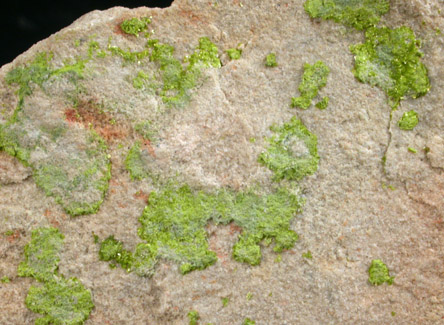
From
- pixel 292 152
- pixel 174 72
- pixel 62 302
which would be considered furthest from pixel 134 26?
pixel 62 302

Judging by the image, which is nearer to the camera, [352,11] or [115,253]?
[115,253]

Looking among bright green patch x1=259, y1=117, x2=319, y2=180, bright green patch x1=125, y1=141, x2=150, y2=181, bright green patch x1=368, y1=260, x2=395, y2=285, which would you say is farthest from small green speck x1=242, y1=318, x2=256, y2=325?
bright green patch x1=125, y1=141, x2=150, y2=181

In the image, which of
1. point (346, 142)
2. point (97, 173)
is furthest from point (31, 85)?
point (346, 142)

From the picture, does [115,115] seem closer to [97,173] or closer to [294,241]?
[97,173]

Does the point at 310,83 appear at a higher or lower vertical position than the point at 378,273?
higher

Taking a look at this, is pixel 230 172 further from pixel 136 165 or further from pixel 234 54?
pixel 234 54

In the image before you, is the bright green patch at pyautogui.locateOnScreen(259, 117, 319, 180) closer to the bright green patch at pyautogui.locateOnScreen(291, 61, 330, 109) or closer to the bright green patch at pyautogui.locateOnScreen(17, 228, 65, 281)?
the bright green patch at pyautogui.locateOnScreen(291, 61, 330, 109)
